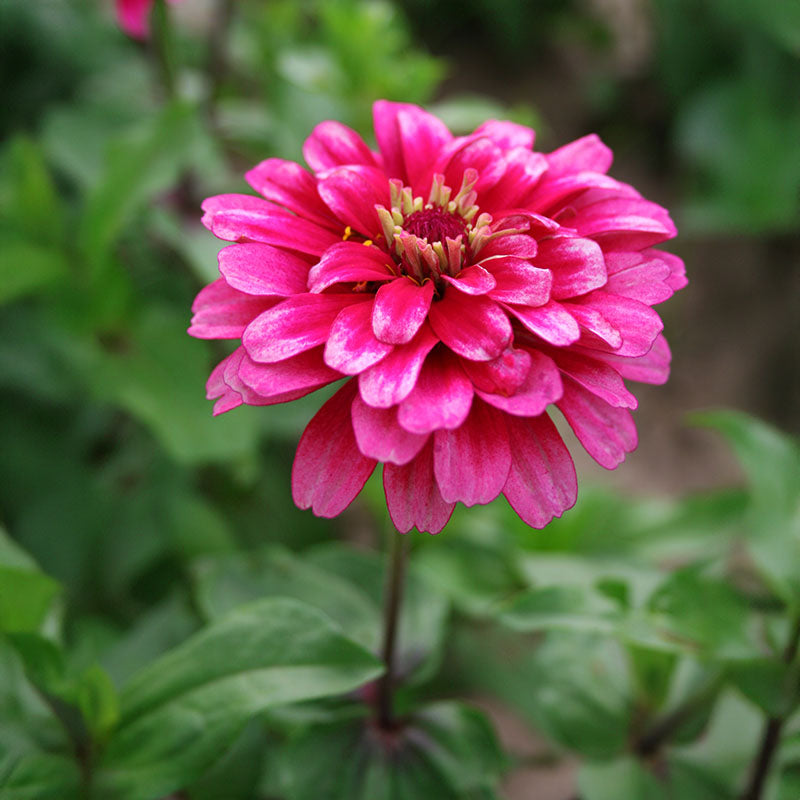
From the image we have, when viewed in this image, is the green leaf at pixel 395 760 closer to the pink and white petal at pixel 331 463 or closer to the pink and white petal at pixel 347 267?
the pink and white petal at pixel 331 463

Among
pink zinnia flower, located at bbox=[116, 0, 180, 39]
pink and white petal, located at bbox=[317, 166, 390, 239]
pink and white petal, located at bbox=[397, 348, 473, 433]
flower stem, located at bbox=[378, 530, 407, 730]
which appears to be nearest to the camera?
pink and white petal, located at bbox=[397, 348, 473, 433]

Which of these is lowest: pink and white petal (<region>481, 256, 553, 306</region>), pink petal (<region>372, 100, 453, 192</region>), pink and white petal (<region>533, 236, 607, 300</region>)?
pink and white petal (<region>481, 256, 553, 306</region>)

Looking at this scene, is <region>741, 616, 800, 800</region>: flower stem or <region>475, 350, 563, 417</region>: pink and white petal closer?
<region>475, 350, 563, 417</region>: pink and white petal

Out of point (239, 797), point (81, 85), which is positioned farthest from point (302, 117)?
point (239, 797)

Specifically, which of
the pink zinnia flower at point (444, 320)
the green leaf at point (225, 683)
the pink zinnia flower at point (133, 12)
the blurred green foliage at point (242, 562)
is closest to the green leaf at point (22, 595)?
the blurred green foliage at point (242, 562)

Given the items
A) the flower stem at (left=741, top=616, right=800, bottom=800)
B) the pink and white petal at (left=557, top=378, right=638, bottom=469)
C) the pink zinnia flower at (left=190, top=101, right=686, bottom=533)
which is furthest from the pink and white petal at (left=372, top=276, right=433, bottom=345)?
the flower stem at (left=741, top=616, right=800, bottom=800)

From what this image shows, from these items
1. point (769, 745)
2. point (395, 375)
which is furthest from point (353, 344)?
point (769, 745)

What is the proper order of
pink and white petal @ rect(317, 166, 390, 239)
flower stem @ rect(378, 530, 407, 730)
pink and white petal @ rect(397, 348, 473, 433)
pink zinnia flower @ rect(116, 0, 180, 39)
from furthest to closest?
pink zinnia flower @ rect(116, 0, 180, 39) < flower stem @ rect(378, 530, 407, 730) < pink and white petal @ rect(317, 166, 390, 239) < pink and white petal @ rect(397, 348, 473, 433)

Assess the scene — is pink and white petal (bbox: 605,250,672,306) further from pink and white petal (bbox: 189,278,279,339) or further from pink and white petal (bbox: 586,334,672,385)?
pink and white petal (bbox: 189,278,279,339)

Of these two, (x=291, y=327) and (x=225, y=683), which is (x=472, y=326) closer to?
(x=291, y=327)
